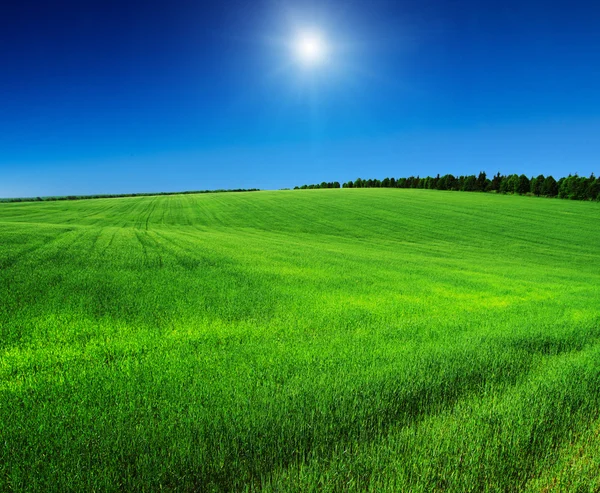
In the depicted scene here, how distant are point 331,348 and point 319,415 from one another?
65.7 inches

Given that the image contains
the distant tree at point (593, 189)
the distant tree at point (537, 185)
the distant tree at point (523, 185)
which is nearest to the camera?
the distant tree at point (593, 189)

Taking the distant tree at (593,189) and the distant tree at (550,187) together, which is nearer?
the distant tree at (593,189)

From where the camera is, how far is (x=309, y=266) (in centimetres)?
1268

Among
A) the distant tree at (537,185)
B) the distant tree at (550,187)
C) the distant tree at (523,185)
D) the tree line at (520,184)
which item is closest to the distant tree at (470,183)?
the tree line at (520,184)

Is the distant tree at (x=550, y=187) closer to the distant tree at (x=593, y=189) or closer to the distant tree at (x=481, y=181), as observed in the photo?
the distant tree at (x=593, y=189)

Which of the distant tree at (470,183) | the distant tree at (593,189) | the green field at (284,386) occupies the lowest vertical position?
the green field at (284,386)

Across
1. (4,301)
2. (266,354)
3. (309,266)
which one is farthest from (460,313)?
(4,301)

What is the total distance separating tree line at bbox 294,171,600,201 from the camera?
75375 millimetres

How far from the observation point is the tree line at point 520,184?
75.4 meters

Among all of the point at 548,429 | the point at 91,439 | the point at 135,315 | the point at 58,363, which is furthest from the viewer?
the point at 135,315

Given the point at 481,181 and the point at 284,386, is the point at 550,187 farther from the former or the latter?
the point at 284,386

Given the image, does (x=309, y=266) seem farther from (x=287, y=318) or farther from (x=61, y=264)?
(x=61, y=264)

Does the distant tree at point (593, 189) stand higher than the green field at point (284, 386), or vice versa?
the distant tree at point (593, 189)

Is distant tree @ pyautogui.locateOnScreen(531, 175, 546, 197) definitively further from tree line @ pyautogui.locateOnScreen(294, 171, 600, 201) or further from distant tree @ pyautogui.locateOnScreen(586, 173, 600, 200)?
distant tree @ pyautogui.locateOnScreen(586, 173, 600, 200)
